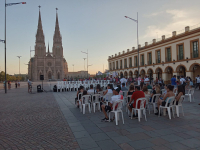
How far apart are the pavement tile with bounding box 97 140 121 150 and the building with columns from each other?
2248 centimetres

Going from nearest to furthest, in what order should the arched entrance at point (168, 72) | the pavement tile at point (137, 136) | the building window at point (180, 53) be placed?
the pavement tile at point (137, 136) < the building window at point (180, 53) < the arched entrance at point (168, 72)

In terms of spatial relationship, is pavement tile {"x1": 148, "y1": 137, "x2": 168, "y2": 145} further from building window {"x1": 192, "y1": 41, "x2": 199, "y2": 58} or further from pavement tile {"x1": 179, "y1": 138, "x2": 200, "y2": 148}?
building window {"x1": 192, "y1": 41, "x2": 199, "y2": 58}

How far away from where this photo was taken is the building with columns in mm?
22828

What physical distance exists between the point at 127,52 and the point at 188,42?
17656mm

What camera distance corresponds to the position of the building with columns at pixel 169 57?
22828 millimetres

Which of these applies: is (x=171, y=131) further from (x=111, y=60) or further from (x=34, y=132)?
(x=111, y=60)

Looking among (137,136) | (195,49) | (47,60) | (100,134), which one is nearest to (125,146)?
(137,136)

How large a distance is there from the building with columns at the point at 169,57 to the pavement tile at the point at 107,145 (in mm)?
22484

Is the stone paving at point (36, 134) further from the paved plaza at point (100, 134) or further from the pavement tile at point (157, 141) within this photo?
the pavement tile at point (157, 141)

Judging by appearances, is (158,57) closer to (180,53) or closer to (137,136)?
(180,53)

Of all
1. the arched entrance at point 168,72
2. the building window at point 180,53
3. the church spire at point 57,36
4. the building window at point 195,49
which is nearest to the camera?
the building window at point 195,49

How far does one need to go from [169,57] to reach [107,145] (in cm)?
2710

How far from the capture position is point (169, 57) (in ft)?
90.7

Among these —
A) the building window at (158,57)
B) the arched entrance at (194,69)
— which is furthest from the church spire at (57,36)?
the arched entrance at (194,69)
